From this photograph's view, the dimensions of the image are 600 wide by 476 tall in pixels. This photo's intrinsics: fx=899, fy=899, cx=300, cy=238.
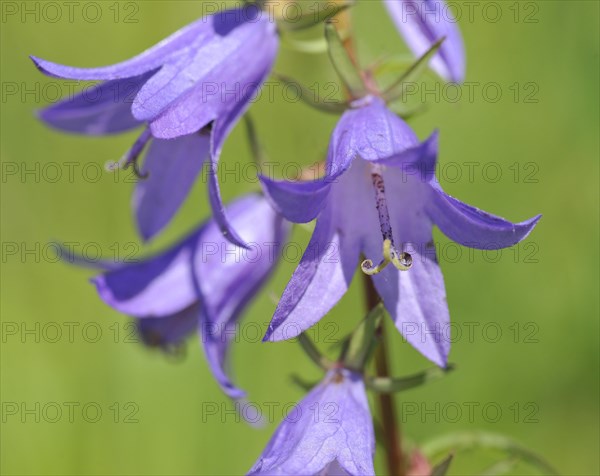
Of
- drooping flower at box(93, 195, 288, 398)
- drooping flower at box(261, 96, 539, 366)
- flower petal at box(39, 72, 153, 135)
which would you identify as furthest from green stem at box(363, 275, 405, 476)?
flower petal at box(39, 72, 153, 135)

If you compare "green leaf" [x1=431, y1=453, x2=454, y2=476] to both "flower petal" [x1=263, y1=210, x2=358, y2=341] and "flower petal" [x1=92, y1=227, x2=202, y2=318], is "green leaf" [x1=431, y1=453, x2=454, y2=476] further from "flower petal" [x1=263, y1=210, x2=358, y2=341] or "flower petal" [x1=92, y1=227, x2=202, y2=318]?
"flower petal" [x1=92, y1=227, x2=202, y2=318]

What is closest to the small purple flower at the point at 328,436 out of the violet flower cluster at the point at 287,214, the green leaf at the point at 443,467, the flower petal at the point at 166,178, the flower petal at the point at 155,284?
the violet flower cluster at the point at 287,214

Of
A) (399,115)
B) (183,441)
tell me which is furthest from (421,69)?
(183,441)

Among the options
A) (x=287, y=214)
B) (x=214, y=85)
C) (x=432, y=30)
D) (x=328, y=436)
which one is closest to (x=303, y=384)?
(x=328, y=436)

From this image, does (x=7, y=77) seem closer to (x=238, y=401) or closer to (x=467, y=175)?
(x=467, y=175)

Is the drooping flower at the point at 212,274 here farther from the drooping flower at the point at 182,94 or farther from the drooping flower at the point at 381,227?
the drooping flower at the point at 381,227

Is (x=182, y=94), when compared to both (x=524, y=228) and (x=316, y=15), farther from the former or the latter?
(x=524, y=228)
